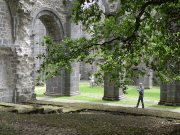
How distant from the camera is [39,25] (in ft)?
96.9

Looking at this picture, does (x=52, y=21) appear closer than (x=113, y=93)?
No

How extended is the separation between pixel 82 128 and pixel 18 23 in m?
7.41

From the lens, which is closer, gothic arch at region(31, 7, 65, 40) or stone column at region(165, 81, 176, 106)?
stone column at region(165, 81, 176, 106)

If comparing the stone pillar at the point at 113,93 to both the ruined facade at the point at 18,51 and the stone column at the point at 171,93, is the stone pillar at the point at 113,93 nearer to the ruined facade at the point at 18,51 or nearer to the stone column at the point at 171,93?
the ruined facade at the point at 18,51

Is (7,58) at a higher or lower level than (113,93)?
higher

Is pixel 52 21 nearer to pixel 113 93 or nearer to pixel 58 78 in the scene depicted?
pixel 58 78

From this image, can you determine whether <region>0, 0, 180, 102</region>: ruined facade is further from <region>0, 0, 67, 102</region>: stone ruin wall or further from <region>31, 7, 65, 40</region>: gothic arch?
<region>31, 7, 65, 40</region>: gothic arch

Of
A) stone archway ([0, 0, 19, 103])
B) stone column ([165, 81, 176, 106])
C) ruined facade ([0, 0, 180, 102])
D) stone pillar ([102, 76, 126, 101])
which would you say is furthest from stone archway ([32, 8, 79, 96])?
stone column ([165, 81, 176, 106])

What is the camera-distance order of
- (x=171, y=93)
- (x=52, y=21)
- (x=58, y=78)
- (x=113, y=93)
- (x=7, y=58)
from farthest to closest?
(x=58, y=78), (x=52, y=21), (x=113, y=93), (x=171, y=93), (x=7, y=58)

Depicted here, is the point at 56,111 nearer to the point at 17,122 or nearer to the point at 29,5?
the point at 17,122

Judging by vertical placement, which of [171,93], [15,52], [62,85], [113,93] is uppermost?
[15,52]

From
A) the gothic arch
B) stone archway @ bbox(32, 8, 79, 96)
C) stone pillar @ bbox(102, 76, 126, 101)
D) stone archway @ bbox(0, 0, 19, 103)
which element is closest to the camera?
stone archway @ bbox(0, 0, 19, 103)

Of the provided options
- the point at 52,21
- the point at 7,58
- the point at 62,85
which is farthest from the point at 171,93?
the point at 52,21

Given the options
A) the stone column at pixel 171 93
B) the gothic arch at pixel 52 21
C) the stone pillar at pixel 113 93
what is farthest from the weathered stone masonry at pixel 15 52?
the stone column at pixel 171 93
